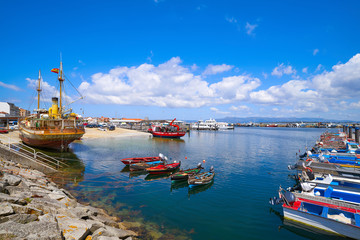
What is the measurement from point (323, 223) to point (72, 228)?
14338 millimetres

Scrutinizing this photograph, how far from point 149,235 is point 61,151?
2957 cm

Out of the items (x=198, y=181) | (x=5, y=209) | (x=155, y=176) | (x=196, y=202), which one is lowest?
(x=196, y=202)

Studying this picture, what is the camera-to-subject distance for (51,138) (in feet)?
101

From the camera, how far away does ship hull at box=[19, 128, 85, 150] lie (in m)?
30.3

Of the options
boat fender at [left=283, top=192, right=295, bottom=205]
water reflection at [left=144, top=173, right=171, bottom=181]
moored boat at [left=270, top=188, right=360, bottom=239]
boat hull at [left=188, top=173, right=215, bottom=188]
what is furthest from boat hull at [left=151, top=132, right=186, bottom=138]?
boat fender at [left=283, top=192, right=295, bottom=205]

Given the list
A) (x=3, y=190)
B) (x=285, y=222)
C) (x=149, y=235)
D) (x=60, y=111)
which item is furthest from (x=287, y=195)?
(x=60, y=111)

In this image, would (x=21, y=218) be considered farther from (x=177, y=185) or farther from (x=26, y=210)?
(x=177, y=185)

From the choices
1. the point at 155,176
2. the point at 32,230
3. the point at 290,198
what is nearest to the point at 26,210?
the point at 32,230

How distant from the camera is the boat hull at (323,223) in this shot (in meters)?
11.0

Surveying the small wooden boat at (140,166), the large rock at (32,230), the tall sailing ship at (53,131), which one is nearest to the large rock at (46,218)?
the large rock at (32,230)

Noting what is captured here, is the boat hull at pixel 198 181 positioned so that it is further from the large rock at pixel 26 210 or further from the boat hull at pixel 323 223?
the large rock at pixel 26 210

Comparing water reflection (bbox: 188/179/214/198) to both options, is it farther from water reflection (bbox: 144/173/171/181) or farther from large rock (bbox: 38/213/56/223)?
large rock (bbox: 38/213/56/223)

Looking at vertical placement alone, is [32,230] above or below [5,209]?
below

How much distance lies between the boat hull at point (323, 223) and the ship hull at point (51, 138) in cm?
3241
